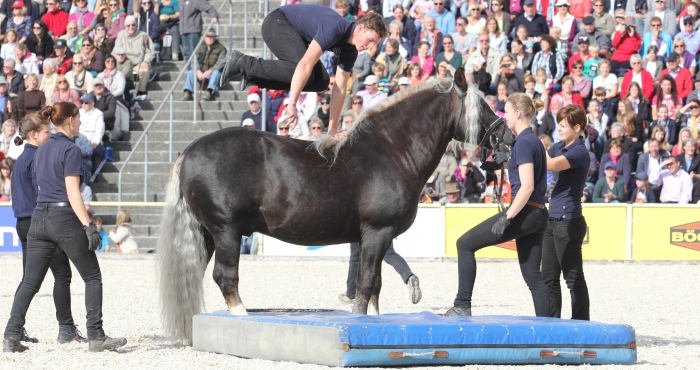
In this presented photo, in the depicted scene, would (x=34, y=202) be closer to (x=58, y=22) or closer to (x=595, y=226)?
(x=595, y=226)

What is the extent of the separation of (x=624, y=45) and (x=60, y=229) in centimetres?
1265

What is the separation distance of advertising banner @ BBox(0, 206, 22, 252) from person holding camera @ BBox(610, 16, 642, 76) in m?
9.58

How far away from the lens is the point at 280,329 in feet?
22.3

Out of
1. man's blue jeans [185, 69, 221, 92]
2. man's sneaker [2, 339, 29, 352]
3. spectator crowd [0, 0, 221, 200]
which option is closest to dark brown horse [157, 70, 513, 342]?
man's sneaker [2, 339, 29, 352]

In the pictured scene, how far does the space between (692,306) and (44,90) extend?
1226 centimetres

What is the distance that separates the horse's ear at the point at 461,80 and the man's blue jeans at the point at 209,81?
11.1m

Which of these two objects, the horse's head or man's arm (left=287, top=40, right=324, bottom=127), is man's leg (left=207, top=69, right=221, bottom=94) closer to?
man's arm (left=287, top=40, right=324, bottom=127)

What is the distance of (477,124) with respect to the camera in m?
7.57

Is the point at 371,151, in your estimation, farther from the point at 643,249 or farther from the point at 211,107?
the point at 211,107

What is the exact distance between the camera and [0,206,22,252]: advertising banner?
53.2ft

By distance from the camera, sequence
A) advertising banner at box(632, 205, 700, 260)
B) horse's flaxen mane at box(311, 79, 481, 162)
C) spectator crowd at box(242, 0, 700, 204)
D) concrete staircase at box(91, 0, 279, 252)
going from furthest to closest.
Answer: concrete staircase at box(91, 0, 279, 252) → spectator crowd at box(242, 0, 700, 204) → advertising banner at box(632, 205, 700, 260) → horse's flaxen mane at box(311, 79, 481, 162)

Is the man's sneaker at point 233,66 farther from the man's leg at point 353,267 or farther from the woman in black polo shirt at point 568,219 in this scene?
the woman in black polo shirt at point 568,219

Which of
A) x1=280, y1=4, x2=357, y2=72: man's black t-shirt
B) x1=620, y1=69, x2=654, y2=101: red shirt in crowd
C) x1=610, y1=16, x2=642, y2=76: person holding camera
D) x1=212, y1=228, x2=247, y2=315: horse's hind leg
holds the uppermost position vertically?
x1=610, y1=16, x2=642, y2=76: person holding camera

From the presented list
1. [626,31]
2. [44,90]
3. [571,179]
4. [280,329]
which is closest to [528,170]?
[571,179]
